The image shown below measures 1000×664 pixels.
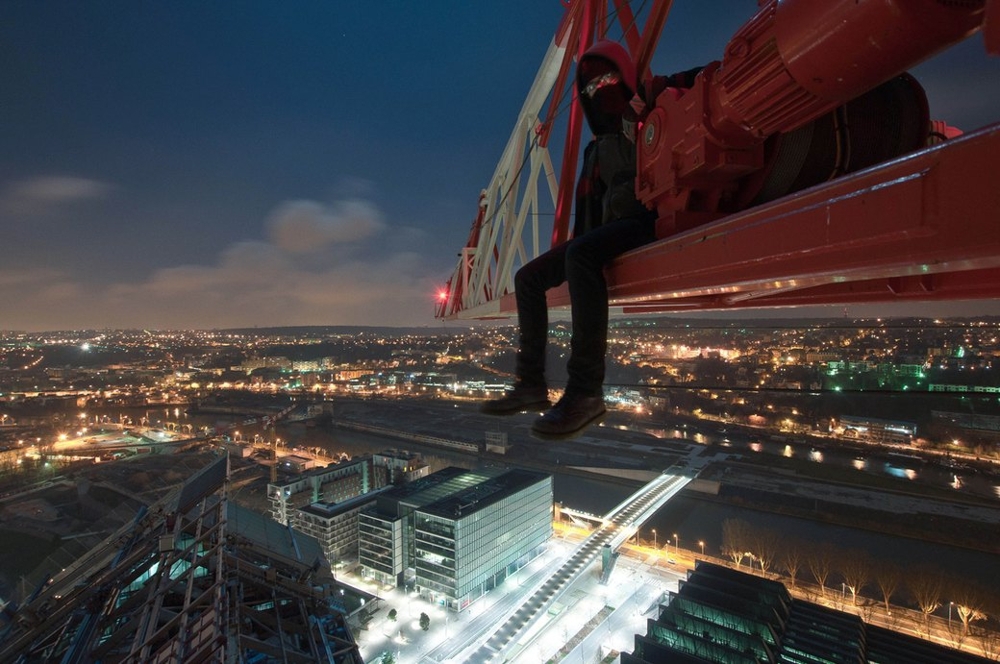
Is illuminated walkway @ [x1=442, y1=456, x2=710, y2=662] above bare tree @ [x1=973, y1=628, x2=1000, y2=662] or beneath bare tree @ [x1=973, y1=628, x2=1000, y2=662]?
above

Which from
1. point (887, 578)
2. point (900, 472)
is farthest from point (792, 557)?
point (900, 472)

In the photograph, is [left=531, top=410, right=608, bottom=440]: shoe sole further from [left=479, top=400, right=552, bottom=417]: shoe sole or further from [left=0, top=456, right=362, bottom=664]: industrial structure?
[left=0, top=456, right=362, bottom=664]: industrial structure

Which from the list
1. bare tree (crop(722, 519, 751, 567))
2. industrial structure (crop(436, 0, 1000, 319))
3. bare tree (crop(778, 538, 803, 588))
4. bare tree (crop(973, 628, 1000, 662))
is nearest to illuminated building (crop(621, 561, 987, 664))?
bare tree (crop(973, 628, 1000, 662))

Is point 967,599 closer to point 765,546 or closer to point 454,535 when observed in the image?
point 765,546

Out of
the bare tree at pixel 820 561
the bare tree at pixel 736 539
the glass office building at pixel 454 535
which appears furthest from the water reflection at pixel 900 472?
the glass office building at pixel 454 535

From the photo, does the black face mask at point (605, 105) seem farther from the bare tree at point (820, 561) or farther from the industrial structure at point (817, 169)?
the bare tree at point (820, 561)

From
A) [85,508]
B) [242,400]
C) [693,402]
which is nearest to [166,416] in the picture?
[242,400]

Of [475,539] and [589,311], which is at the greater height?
[589,311]
